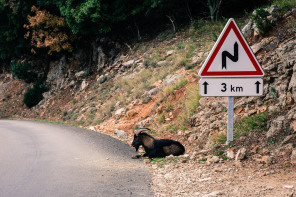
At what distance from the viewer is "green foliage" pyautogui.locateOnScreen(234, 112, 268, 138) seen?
637cm

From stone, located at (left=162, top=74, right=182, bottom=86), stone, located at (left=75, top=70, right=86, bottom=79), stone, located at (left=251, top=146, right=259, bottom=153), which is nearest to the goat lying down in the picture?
stone, located at (left=251, top=146, right=259, bottom=153)

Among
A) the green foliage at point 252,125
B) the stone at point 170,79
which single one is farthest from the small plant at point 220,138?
the stone at point 170,79

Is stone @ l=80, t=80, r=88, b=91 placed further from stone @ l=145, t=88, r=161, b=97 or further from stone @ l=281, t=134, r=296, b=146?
stone @ l=281, t=134, r=296, b=146

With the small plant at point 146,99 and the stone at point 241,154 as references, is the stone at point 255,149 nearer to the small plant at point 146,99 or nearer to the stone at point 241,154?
the stone at point 241,154

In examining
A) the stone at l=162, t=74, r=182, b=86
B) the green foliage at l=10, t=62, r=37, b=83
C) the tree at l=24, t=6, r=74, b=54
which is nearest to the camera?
the stone at l=162, t=74, r=182, b=86

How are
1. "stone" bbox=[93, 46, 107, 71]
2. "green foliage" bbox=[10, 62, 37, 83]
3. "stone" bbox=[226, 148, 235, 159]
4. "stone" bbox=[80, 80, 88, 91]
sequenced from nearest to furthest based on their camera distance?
"stone" bbox=[226, 148, 235, 159], "stone" bbox=[80, 80, 88, 91], "stone" bbox=[93, 46, 107, 71], "green foliage" bbox=[10, 62, 37, 83]

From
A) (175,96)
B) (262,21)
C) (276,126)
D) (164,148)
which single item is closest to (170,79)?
(175,96)

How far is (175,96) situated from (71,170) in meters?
6.80

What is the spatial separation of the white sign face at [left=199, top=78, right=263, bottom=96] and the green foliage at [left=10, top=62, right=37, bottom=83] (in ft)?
91.3

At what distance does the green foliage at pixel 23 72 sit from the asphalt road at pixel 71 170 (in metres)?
21.8

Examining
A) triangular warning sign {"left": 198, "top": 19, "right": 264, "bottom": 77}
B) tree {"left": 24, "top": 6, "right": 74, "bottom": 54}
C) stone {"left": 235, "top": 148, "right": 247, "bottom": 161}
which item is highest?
tree {"left": 24, "top": 6, "right": 74, "bottom": 54}

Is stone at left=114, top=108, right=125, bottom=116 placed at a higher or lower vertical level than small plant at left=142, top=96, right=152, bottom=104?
lower

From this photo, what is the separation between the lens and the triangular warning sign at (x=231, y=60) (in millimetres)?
5254

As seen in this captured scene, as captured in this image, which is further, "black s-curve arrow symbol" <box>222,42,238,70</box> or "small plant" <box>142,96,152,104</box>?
"small plant" <box>142,96,152,104</box>
